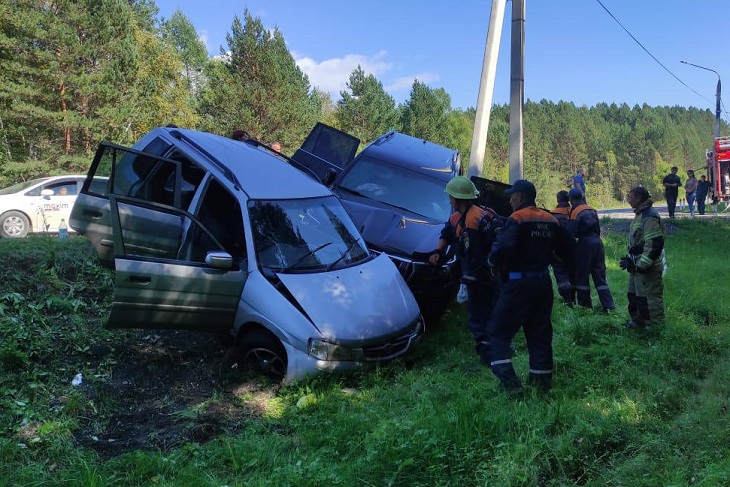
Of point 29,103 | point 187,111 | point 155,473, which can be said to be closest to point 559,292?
point 155,473

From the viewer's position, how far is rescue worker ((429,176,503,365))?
544 cm

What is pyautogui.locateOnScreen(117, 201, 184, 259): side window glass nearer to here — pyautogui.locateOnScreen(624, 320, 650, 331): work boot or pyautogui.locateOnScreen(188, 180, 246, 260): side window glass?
pyautogui.locateOnScreen(188, 180, 246, 260): side window glass

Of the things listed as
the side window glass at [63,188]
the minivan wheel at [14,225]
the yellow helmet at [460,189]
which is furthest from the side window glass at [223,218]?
the side window glass at [63,188]

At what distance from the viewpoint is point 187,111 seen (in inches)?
1359

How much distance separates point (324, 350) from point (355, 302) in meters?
0.58

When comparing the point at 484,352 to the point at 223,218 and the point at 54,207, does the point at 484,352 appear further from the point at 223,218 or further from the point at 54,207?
the point at 54,207

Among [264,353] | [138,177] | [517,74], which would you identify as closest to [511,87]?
[517,74]

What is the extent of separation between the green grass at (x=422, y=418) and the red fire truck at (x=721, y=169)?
20568 mm

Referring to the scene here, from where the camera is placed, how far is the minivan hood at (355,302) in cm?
488

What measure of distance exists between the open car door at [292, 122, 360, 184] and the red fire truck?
21.2 m

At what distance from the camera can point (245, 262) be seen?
540 centimetres

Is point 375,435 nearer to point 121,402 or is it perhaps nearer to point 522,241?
point 522,241

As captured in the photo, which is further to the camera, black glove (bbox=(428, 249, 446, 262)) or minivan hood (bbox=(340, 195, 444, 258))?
minivan hood (bbox=(340, 195, 444, 258))

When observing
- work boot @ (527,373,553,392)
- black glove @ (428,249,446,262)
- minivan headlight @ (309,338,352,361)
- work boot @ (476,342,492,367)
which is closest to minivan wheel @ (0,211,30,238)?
minivan headlight @ (309,338,352,361)
